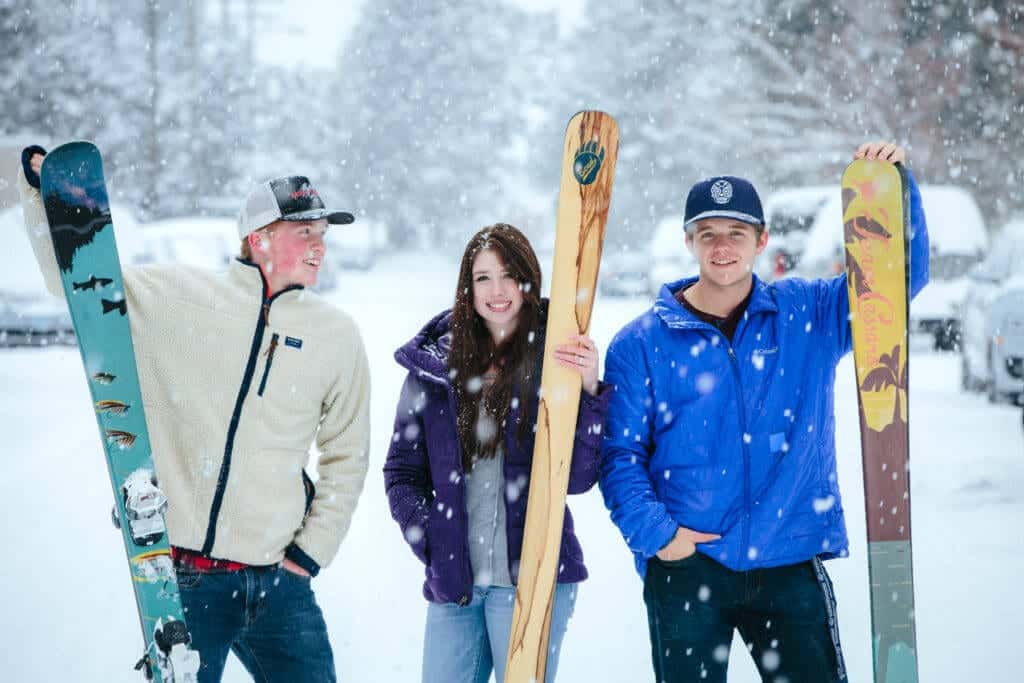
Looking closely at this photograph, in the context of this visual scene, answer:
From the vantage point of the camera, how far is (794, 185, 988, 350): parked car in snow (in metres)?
11.2

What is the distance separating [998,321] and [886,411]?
6007 mm

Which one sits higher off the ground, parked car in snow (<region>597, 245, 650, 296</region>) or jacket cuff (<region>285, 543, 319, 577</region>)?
parked car in snow (<region>597, 245, 650, 296</region>)

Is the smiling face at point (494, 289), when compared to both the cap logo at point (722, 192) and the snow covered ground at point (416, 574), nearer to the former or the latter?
the cap logo at point (722, 192)

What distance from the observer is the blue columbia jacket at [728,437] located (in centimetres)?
214

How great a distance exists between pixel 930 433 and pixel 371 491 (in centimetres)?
424

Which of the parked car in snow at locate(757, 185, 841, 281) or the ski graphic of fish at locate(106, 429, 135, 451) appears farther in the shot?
the parked car in snow at locate(757, 185, 841, 281)

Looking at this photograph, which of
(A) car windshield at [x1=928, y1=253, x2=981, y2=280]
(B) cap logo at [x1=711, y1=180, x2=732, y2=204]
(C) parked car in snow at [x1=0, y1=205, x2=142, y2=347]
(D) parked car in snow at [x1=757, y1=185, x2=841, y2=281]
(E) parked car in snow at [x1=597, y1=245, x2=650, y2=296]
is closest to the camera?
(B) cap logo at [x1=711, y1=180, x2=732, y2=204]

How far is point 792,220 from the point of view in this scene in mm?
14586

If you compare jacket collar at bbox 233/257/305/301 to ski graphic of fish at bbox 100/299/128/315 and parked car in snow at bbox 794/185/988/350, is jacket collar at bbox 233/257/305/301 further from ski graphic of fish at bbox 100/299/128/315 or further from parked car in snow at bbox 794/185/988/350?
parked car in snow at bbox 794/185/988/350

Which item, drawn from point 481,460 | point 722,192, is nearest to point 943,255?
point 722,192

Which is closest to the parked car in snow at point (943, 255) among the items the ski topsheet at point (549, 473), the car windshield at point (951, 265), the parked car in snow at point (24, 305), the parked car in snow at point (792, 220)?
the car windshield at point (951, 265)

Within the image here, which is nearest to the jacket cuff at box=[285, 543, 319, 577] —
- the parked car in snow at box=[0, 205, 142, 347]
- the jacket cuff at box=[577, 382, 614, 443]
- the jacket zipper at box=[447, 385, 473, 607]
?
the jacket zipper at box=[447, 385, 473, 607]

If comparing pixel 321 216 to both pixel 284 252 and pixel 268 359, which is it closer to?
pixel 284 252

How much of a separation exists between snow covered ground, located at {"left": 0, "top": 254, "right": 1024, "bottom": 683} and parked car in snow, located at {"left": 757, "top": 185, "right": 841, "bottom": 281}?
6517mm
